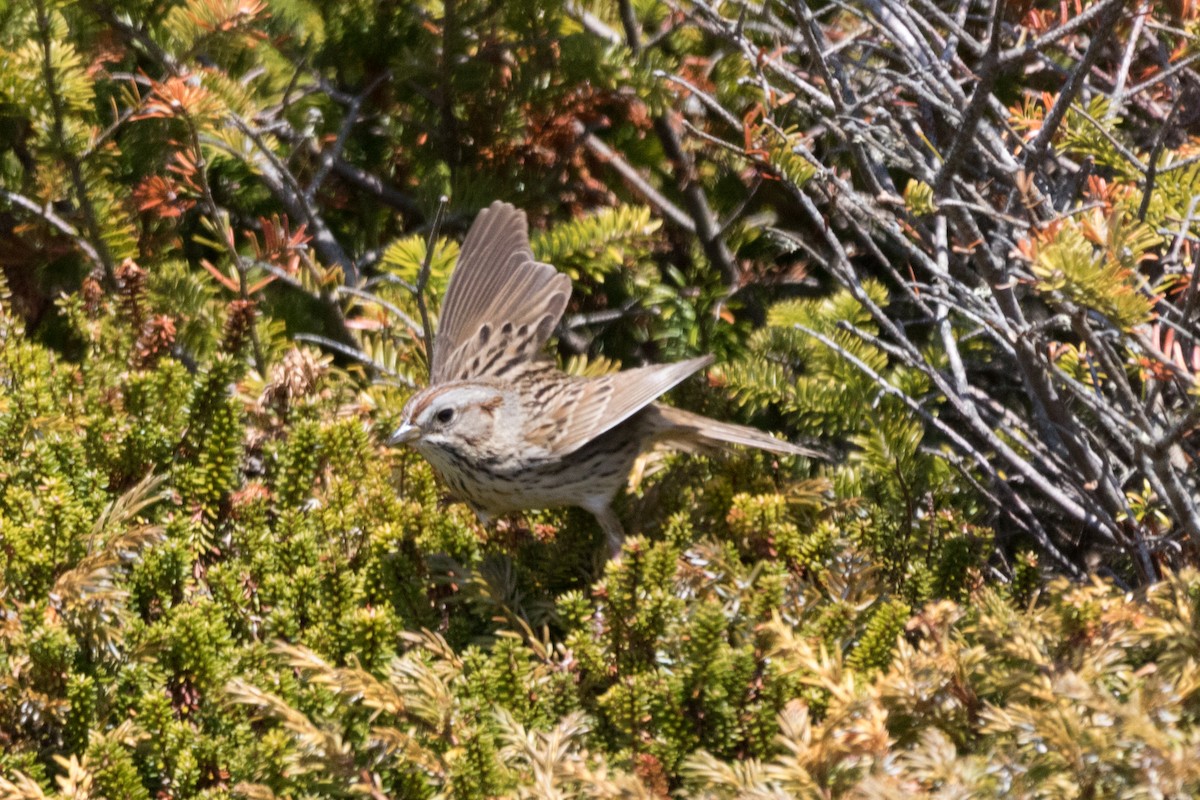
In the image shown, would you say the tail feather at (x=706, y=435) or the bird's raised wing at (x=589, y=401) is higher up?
the bird's raised wing at (x=589, y=401)

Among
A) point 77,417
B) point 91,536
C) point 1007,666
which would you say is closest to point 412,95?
point 77,417

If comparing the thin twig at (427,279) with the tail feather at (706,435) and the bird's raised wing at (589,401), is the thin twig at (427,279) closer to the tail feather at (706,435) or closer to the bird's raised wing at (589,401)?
the bird's raised wing at (589,401)

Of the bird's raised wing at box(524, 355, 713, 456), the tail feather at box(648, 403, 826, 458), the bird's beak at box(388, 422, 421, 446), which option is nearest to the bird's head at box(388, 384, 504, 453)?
the bird's beak at box(388, 422, 421, 446)

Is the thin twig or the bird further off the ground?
the thin twig

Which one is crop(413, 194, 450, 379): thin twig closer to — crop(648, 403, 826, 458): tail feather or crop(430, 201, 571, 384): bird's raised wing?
crop(430, 201, 571, 384): bird's raised wing

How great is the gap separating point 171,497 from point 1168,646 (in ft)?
7.47

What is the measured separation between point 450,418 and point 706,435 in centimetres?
79

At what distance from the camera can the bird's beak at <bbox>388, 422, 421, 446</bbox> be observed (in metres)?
3.53

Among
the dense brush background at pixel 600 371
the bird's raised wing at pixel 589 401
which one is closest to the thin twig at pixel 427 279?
the dense brush background at pixel 600 371

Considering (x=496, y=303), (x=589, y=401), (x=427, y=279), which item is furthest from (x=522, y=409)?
(x=427, y=279)

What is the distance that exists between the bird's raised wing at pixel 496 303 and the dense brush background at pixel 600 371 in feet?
0.34

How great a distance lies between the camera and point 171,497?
313cm

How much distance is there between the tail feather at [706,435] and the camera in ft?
11.9

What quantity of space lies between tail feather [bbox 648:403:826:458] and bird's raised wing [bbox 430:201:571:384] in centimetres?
50
